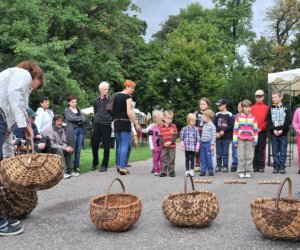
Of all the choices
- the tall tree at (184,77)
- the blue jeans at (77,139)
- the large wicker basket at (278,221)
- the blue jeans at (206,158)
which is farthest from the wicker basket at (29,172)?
the tall tree at (184,77)

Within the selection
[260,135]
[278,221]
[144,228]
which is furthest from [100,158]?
[278,221]

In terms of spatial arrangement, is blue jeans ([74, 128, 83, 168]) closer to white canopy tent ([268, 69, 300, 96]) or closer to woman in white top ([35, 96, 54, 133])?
woman in white top ([35, 96, 54, 133])

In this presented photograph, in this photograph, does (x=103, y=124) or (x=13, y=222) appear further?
(x=103, y=124)

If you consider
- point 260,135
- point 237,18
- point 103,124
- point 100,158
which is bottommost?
point 100,158

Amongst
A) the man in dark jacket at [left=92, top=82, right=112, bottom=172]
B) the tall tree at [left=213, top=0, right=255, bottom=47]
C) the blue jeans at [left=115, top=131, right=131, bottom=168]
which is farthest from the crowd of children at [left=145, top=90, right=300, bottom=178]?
the tall tree at [left=213, top=0, right=255, bottom=47]

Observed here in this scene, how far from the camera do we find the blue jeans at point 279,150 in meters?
11.0

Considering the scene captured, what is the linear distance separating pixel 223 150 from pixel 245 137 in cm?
111

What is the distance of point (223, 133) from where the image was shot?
11.3m

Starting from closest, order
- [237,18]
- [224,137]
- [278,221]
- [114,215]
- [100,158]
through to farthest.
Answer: [278,221] → [114,215] → [224,137] → [100,158] → [237,18]

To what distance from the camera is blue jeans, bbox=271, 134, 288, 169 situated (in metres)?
11.0

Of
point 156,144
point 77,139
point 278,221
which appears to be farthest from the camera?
point 156,144

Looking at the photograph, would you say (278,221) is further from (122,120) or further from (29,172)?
(122,120)

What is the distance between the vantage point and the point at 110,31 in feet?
110

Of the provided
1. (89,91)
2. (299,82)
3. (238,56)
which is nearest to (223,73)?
(238,56)
